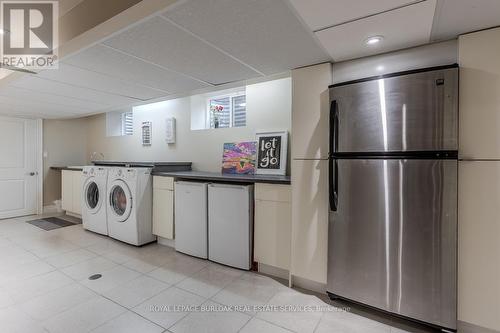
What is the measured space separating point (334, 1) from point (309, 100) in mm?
921

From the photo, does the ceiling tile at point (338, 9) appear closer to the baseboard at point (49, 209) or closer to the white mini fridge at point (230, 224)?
the white mini fridge at point (230, 224)

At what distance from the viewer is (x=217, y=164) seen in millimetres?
3453

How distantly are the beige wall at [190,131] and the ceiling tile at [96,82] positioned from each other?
2.38ft

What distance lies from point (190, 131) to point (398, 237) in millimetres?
3000

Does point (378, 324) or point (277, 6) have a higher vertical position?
point (277, 6)

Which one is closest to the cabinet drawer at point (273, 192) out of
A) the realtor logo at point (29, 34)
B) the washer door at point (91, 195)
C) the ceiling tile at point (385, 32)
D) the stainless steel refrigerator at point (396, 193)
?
the stainless steel refrigerator at point (396, 193)

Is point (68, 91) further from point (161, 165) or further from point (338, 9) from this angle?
point (338, 9)

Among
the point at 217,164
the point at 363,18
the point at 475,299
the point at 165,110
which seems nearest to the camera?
the point at 363,18

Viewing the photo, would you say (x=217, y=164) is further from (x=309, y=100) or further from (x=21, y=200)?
(x=21, y=200)

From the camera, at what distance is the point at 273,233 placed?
7.63 ft

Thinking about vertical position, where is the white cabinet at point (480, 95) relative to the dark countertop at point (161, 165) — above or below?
above

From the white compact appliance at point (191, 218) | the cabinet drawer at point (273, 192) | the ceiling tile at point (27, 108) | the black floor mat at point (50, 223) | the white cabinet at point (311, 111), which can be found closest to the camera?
the white cabinet at point (311, 111)

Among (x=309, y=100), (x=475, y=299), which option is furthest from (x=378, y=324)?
(x=309, y=100)

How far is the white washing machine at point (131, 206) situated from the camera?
3086 millimetres
